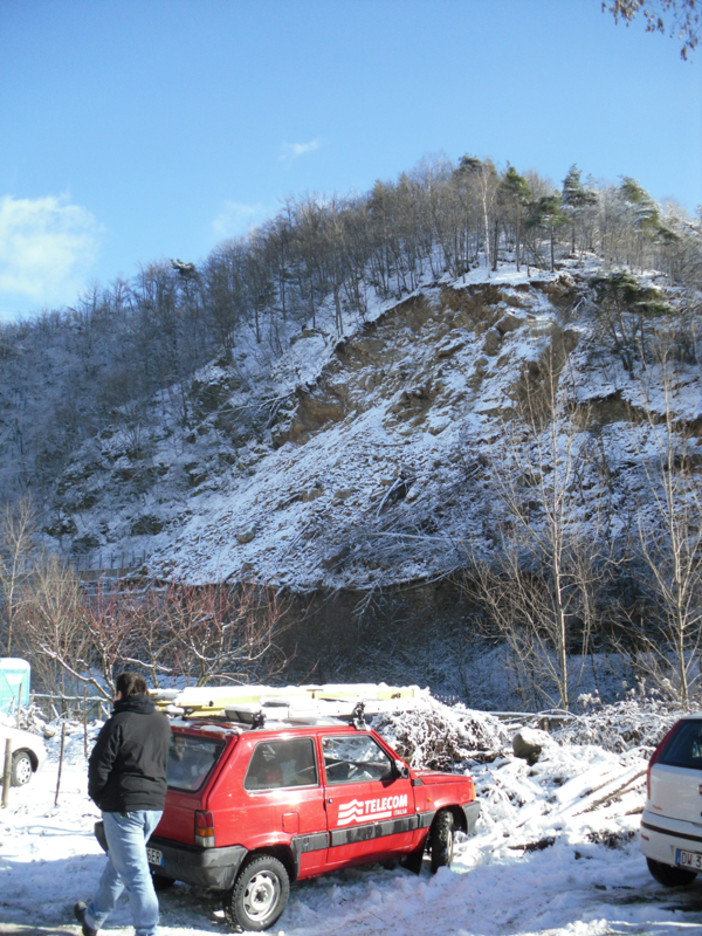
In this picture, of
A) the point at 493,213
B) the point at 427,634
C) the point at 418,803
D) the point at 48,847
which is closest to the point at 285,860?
the point at 418,803

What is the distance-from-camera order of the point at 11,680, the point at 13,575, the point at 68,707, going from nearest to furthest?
the point at 11,680 < the point at 68,707 < the point at 13,575

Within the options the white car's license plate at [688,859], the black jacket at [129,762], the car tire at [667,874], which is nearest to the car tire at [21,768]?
the black jacket at [129,762]

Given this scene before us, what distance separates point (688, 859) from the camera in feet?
18.0

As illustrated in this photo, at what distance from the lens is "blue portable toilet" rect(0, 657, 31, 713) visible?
50.8 feet

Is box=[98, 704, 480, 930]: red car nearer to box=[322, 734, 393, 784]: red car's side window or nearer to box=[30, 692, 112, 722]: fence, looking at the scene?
box=[322, 734, 393, 784]: red car's side window

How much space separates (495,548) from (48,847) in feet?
59.0

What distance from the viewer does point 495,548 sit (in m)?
22.7

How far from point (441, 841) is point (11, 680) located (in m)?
12.6

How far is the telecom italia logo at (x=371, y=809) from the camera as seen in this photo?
598cm

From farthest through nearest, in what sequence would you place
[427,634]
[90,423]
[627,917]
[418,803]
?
[90,423] < [427,634] < [418,803] < [627,917]

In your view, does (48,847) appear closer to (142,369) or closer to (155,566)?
A: (155,566)

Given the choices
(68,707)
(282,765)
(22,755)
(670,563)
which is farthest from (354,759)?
(670,563)

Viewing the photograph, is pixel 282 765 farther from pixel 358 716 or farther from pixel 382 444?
pixel 382 444

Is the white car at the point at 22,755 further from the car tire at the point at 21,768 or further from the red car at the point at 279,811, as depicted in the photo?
the red car at the point at 279,811
